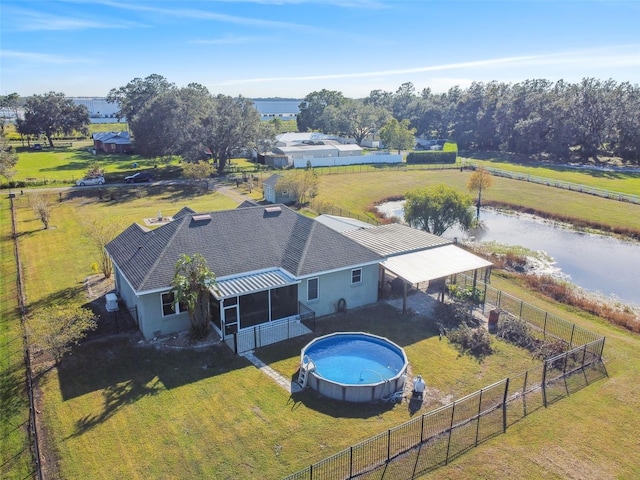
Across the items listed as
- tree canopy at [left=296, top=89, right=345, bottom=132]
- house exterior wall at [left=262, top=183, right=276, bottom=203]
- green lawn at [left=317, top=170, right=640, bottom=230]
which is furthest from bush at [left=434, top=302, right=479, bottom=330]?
tree canopy at [left=296, top=89, right=345, bottom=132]

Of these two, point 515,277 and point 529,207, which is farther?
point 529,207

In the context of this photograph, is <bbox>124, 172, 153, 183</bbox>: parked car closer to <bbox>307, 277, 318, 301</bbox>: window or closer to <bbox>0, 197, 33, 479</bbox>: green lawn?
<bbox>0, 197, 33, 479</bbox>: green lawn

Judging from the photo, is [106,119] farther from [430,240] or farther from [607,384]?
[607,384]

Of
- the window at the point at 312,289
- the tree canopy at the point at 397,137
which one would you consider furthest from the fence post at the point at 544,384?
the tree canopy at the point at 397,137

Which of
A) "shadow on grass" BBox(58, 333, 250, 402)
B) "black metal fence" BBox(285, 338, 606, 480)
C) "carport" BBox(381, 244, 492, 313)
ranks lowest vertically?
"black metal fence" BBox(285, 338, 606, 480)

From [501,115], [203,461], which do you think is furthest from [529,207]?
[501,115]

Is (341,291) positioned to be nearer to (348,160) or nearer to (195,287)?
(195,287)
